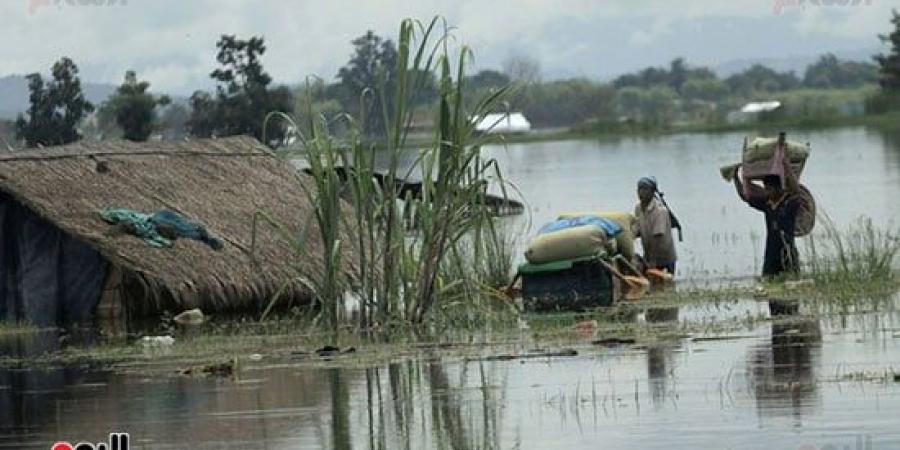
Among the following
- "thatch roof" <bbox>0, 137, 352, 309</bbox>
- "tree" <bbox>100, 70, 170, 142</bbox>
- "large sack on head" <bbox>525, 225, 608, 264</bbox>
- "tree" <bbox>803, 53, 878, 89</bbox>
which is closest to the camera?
"large sack on head" <bbox>525, 225, 608, 264</bbox>

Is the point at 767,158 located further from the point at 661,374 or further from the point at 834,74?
the point at 834,74

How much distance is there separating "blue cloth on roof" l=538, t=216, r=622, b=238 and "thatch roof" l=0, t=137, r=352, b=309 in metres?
2.18

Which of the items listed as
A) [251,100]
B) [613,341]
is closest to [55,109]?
[251,100]

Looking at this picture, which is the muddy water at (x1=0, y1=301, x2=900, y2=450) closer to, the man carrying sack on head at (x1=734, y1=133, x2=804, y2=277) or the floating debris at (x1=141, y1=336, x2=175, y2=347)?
the floating debris at (x1=141, y1=336, x2=175, y2=347)

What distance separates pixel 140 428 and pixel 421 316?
16.0ft

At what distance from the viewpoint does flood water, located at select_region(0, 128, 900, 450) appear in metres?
11.8

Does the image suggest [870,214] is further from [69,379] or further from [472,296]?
[69,379]

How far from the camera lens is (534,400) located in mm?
13312

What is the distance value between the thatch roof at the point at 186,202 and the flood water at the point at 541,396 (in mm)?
2181

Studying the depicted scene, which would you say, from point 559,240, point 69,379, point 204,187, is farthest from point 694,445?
point 204,187

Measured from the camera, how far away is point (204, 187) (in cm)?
2398

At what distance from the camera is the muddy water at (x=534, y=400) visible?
11.8 m

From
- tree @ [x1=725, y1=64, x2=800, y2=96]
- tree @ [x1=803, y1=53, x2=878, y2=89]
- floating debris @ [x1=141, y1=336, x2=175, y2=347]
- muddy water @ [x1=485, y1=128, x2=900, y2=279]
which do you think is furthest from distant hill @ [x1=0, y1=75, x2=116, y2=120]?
tree @ [x1=725, y1=64, x2=800, y2=96]

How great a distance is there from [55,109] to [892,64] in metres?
50.4
